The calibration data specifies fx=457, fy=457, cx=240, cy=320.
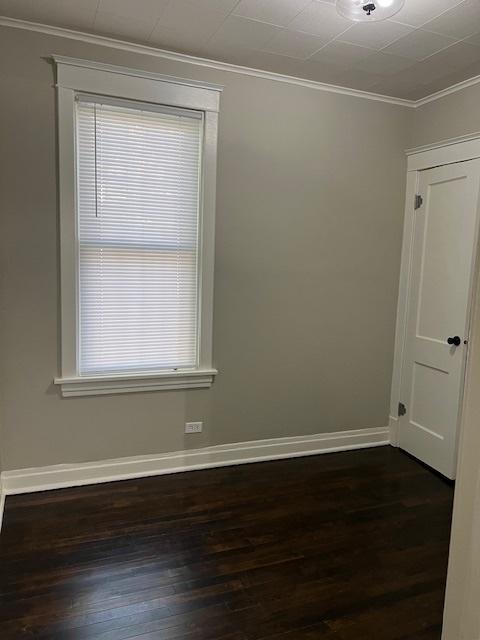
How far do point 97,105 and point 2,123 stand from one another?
0.55m

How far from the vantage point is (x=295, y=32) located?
8.20 ft

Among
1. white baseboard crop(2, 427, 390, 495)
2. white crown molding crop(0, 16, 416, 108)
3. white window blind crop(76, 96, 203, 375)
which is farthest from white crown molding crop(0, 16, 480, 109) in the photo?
white baseboard crop(2, 427, 390, 495)

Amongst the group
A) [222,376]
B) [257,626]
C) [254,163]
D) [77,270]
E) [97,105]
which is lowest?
[257,626]

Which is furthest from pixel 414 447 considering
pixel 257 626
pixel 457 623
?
pixel 457 623

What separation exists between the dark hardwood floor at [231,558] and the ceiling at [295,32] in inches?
108

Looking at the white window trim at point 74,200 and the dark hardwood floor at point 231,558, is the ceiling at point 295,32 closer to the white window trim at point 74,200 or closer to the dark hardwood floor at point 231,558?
the white window trim at point 74,200

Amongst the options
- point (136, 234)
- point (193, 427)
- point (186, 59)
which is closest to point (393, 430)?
point (193, 427)

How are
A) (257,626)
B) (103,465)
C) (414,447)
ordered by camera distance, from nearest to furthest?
(257,626) → (103,465) → (414,447)

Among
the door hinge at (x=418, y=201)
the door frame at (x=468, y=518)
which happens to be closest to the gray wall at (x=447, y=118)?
the door hinge at (x=418, y=201)

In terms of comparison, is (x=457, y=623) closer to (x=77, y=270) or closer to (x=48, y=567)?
(x=48, y=567)

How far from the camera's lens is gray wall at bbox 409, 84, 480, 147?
120 inches

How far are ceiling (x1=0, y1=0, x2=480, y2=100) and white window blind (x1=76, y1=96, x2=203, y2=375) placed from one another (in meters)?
0.43

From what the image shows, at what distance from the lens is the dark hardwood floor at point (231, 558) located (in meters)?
1.91

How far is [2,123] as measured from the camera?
258 centimetres
